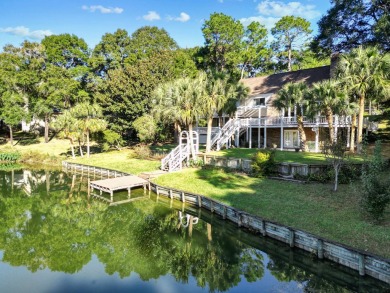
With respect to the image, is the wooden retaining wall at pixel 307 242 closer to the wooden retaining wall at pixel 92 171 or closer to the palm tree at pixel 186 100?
the palm tree at pixel 186 100

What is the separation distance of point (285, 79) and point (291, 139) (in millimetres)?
8855

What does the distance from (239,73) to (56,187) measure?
135 feet

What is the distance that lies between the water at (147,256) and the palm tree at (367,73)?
585 inches

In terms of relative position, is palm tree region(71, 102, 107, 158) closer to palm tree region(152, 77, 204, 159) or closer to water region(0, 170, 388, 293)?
palm tree region(152, 77, 204, 159)

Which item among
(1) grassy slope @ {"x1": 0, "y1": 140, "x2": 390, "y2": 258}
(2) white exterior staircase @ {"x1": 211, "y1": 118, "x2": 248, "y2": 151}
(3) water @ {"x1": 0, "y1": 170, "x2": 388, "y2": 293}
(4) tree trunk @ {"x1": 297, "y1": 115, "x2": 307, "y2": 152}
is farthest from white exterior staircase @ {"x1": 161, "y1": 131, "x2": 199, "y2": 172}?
(4) tree trunk @ {"x1": 297, "y1": 115, "x2": 307, "y2": 152}

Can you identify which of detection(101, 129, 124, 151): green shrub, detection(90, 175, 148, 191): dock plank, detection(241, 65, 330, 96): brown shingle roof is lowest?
detection(90, 175, 148, 191): dock plank

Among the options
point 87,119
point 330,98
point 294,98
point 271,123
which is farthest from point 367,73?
point 87,119

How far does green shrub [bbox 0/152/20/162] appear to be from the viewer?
46.7 meters

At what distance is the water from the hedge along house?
52.1 ft

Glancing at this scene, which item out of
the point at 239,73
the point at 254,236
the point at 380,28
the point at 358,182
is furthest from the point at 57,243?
the point at 239,73

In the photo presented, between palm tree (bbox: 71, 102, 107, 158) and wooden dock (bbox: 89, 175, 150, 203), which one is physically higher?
palm tree (bbox: 71, 102, 107, 158)

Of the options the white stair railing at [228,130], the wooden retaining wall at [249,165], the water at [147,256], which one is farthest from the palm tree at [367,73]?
the water at [147,256]

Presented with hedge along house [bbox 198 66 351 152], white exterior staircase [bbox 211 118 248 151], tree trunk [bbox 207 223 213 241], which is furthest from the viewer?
white exterior staircase [bbox 211 118 248 151]

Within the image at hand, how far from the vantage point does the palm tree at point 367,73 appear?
23172 millimetres
